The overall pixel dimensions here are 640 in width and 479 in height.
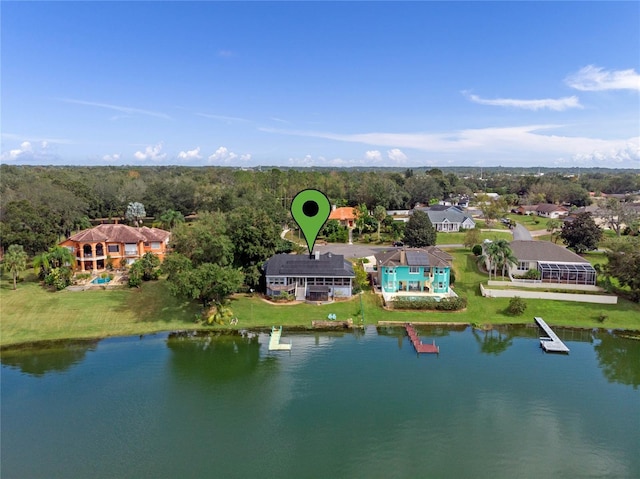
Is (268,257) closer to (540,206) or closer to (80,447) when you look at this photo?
(80,447)

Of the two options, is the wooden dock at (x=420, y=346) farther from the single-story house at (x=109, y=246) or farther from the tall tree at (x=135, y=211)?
the tall tree at (x=135, y=211)

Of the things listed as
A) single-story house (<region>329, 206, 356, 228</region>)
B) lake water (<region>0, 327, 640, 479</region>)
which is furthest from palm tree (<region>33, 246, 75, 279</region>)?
single-story house (<region>329, 206, 356, 228</region>)

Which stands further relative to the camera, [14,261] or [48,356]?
[14,261]

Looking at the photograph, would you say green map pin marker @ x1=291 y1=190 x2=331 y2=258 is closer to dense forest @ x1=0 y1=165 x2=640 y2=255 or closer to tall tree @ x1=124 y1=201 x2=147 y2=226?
dense forest @ x1=0 y1=165 x2=640 y2=255

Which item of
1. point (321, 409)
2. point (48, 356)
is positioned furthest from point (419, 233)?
point (48, 356)

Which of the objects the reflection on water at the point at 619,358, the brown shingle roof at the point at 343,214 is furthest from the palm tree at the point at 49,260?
the reflection on water at the point at 619,358

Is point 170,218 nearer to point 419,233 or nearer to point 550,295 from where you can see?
point 419,233
